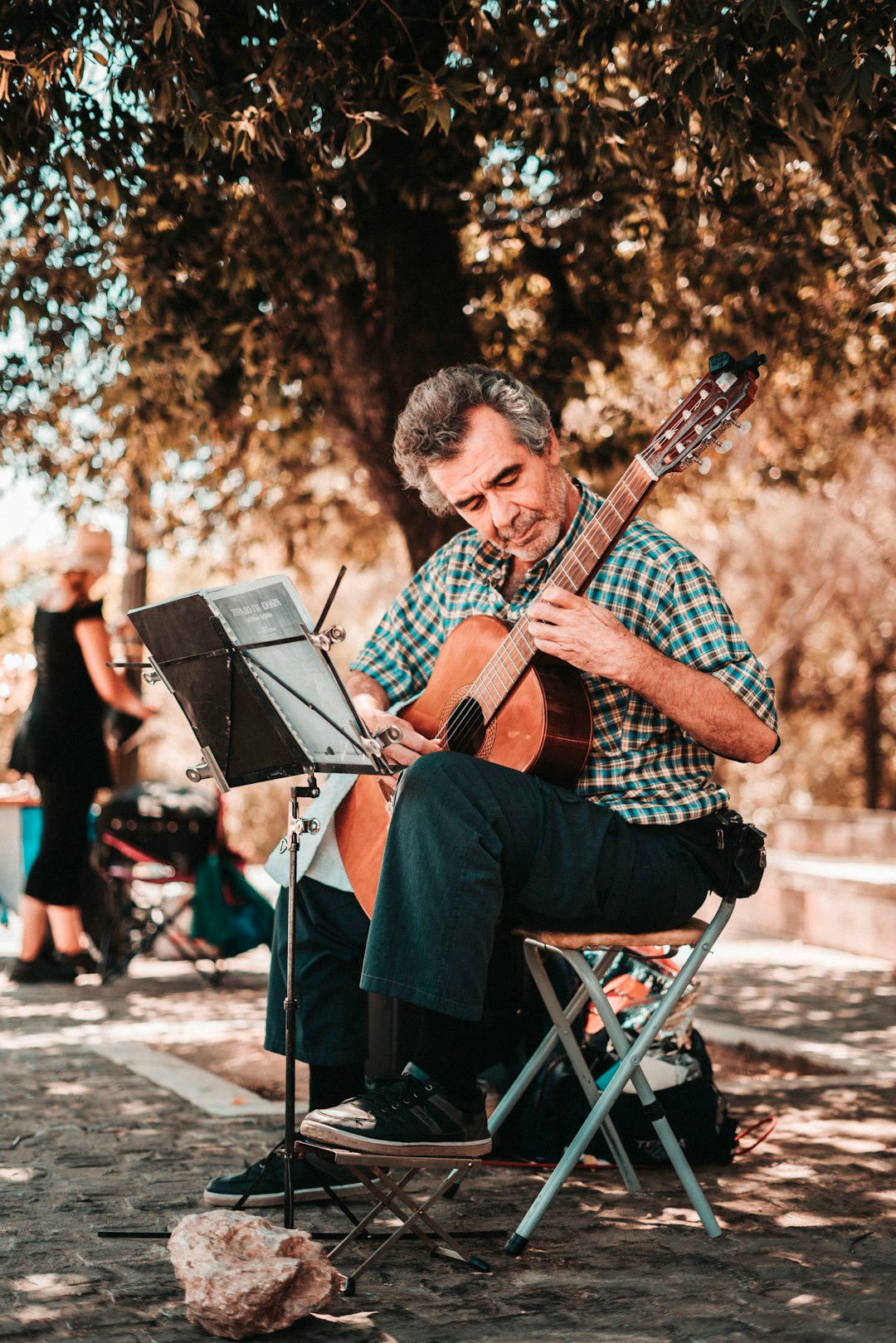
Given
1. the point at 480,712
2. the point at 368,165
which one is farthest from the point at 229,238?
the point at 480,712

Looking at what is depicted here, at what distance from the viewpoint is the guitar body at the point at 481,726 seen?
3002mm

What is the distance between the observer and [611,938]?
2951mm

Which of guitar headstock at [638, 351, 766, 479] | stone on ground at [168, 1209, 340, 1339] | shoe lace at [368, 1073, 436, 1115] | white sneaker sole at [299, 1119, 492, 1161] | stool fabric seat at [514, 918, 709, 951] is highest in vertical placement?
guitar headstock at [638, 351, 766, 479]

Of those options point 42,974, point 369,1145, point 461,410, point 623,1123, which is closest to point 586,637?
point 461,410

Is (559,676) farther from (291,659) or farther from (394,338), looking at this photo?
(394,338)

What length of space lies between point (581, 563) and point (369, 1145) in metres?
1.30

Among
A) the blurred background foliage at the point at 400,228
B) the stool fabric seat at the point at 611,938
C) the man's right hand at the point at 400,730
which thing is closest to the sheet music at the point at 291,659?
the man's right hand at the point at 400,730

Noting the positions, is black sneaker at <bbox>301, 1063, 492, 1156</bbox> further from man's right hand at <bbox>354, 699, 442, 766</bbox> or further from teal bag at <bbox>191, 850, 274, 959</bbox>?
teal bag at <bbox>191, 850, 274, 959</bbox>

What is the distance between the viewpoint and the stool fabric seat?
2.92 meters

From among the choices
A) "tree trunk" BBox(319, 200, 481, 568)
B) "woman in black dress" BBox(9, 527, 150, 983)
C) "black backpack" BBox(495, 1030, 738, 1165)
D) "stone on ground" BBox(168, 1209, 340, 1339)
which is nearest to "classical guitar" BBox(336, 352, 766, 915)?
"stone on ground" BBox(168, 1209, 340, 1339)

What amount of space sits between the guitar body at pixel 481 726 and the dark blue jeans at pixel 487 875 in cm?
12

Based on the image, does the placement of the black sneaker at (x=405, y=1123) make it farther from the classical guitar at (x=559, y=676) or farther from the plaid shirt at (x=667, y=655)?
the plaid shirt at (x=667, y=655)

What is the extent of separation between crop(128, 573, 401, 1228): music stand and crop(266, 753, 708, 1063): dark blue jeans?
16cm

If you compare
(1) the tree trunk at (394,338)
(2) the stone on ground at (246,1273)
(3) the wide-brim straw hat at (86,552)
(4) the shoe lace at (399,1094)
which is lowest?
(2) the stone on ground at (246,1273)
